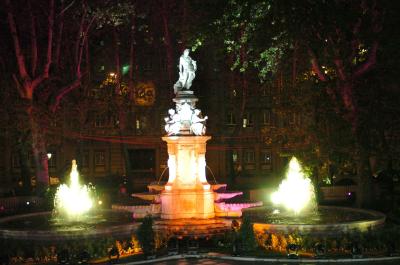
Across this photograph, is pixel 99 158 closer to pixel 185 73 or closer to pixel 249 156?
pixel 249 156

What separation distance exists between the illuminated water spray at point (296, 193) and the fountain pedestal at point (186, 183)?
360 cm

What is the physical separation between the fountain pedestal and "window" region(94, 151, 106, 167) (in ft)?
139

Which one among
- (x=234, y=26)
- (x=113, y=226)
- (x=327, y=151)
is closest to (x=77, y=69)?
(x=234, y=26)

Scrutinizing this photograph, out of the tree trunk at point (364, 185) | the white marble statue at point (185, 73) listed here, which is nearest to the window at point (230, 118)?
the tree trunk at point (364, 185)

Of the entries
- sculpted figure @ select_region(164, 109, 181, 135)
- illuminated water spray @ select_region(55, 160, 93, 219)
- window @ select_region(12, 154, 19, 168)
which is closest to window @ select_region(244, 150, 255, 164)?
window @ select_region(12, 154, 19, 168)

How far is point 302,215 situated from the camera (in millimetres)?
27609

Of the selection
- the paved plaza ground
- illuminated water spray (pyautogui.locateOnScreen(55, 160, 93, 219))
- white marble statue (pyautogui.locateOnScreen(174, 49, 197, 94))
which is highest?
white marble statue (pyautogui.locateOnScreen(174, 49, 197, 94))

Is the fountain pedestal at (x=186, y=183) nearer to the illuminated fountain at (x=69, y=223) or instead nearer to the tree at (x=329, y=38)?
the illuminated fountain at (x=69, y=223)

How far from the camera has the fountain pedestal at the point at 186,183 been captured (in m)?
28.5

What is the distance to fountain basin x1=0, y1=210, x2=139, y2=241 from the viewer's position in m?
22.6

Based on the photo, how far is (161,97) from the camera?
214 ft

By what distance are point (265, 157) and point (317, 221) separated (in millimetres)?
45603

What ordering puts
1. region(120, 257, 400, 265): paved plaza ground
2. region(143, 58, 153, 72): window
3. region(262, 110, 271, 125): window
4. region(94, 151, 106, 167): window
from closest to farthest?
region(120, 257, 400, 265): paved plaza ground
region(143, 58, 153, 72): window
region(94, 151, 106, 167): window
region(262, 110, 271, 125): window

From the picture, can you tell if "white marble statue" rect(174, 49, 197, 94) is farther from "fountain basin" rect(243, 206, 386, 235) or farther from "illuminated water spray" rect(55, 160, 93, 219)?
"illuminated water spray" rect(55, 160, 93, 219)
